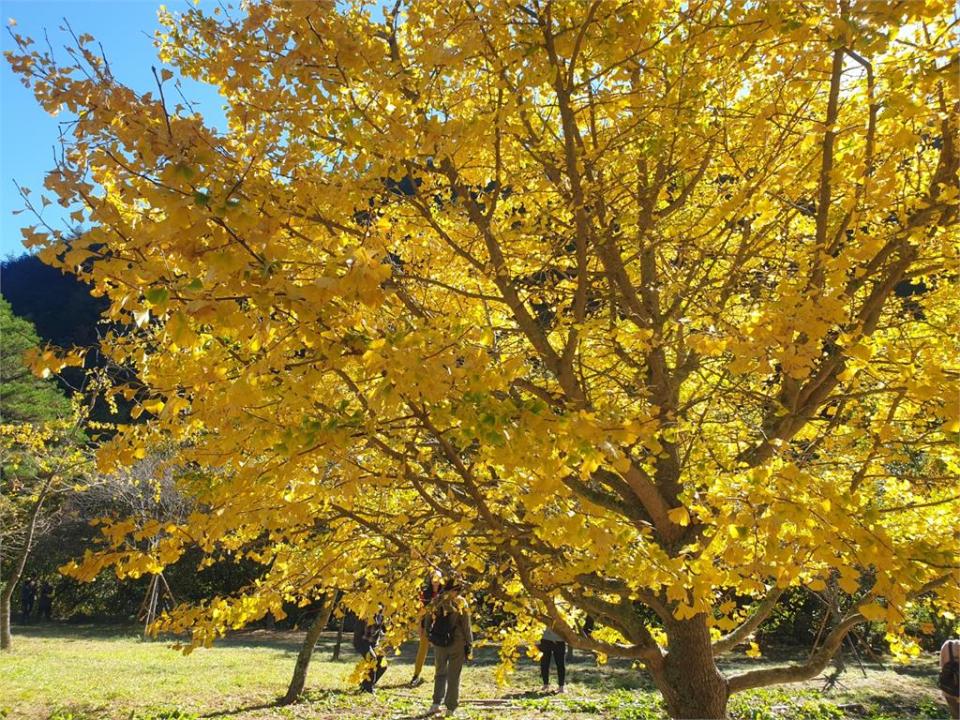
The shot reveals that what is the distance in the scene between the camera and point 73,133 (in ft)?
6.46

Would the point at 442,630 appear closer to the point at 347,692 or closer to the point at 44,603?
the point at 347,692

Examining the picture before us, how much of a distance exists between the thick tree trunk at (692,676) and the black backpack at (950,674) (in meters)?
2.95

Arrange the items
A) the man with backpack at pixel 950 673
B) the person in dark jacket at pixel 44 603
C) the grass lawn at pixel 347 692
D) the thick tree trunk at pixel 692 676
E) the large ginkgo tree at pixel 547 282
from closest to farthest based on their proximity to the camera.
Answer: the large ginkgo tree at pixel 547 282, the thick tree trunk at pixel 692 676, the man with backpack at pixel 950 673, the grass lawn at pixel 347 692, the person in dark jacket at pixel 44 603

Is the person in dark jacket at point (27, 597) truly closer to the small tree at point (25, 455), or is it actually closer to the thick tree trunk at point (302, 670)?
the small tree at point (25, 455)

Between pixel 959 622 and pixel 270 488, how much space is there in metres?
9.26

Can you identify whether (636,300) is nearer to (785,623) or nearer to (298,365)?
(298,365)

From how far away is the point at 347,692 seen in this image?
8422 millimetres

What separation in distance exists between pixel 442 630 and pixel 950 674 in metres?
4.57

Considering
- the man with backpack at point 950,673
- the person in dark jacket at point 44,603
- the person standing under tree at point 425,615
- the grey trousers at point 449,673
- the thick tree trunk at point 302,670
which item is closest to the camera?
the person standing under tree at point 425,615

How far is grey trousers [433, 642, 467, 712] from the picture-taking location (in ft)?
22.8

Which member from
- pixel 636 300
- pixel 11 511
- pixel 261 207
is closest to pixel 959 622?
pixel 636 300

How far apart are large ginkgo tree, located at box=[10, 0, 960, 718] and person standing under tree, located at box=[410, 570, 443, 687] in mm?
319

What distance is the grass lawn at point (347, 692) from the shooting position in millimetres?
7141

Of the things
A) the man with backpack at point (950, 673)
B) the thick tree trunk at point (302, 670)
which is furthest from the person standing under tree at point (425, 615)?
the man with backpack at point (950, 673)
